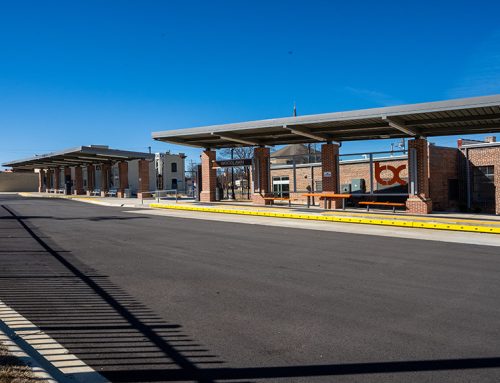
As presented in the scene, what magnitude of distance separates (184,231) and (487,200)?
1791 centimetres

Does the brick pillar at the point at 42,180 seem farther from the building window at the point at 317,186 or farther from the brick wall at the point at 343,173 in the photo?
the building window at the point at 317,186

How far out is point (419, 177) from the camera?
19.5 m

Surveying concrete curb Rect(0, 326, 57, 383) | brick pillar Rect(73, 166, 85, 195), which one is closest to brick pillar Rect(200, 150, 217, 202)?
concrete curb Rect(0, 326, 57, 383)


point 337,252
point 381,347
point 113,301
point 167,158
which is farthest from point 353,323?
point 167,158

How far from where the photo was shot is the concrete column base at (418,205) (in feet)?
63.7

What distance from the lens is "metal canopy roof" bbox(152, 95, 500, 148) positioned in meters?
16.3

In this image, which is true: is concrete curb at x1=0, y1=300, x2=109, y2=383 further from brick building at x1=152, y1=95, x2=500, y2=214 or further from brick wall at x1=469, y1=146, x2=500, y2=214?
brick wall at x1=469, y1=146, x2=500, y2=214

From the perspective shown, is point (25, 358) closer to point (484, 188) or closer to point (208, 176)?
point (484, 188)

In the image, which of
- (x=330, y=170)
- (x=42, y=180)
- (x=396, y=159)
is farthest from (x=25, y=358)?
(x=42, y=180)

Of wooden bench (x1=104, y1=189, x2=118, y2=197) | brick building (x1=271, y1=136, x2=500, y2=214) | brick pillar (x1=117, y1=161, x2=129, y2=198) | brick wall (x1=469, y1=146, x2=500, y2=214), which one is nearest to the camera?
brick wall (x1=469, y1=146, x2=500, y2=214)

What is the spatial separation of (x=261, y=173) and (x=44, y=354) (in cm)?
2268

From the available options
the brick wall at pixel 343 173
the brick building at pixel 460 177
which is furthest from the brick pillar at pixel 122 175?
the brick building at pixel 460 177

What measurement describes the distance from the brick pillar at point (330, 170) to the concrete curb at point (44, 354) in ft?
61.2

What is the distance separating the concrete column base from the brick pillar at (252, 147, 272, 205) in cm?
915
